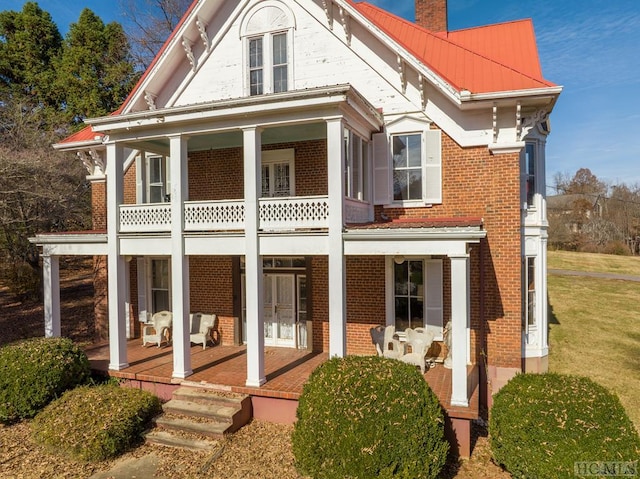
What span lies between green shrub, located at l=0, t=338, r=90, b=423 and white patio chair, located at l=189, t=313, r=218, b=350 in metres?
3.29

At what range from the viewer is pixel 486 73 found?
1045 cm

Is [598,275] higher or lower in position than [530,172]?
lower

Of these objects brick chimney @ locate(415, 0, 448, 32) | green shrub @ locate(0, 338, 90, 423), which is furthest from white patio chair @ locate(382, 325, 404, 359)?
brick chimney @ locate(415, 0, 448, 32)

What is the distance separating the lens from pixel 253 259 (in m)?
9.23

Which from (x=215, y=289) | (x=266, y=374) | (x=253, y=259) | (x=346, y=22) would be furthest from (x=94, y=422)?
(x=346, y=22)

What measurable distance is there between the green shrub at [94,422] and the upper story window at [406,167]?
7.33 m

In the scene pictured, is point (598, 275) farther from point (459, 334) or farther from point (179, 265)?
point (179, 265)

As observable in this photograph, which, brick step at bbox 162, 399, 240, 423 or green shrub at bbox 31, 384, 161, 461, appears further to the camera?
brick step at bbox 162, 399, 240, 423

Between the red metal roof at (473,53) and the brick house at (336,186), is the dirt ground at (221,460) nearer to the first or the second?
the brick house at (336,186)

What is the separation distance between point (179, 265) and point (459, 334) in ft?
21.0

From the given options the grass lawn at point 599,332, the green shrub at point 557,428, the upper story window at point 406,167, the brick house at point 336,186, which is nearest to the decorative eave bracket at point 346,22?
the brick house at point 336,186

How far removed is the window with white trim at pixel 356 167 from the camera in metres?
9.89

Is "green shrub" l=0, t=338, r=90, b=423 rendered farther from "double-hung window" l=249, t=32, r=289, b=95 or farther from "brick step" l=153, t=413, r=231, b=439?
"double-hung window" l=249, t=32, r=289, b=95

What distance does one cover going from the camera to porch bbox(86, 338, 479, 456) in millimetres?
7754
